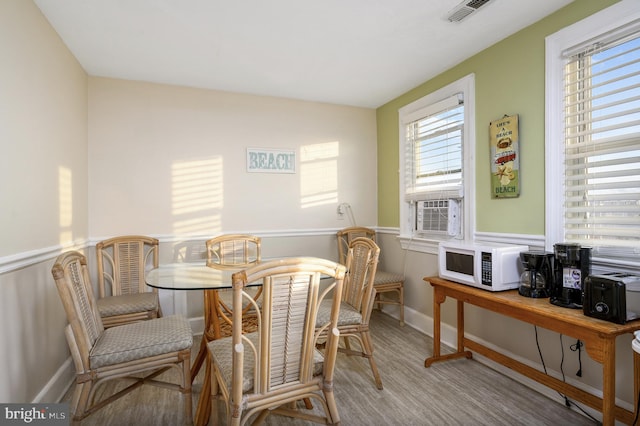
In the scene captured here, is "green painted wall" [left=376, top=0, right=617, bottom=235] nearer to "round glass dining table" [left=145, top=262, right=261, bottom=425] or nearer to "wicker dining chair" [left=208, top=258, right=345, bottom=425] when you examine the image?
"wicker dining chair" [left=208, top=258, right=345, bottom=425]

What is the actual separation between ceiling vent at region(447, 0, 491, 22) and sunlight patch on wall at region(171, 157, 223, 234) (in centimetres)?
241

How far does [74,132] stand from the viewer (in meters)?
2.70

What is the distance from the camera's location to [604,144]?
2012mm

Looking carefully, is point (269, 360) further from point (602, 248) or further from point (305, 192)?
point (305, 192)

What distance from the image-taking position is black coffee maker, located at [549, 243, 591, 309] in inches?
73.7

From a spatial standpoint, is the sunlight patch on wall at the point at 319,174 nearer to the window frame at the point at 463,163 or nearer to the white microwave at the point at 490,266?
the window frame at the point at 463,163

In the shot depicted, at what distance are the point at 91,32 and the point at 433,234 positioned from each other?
3.21 meters

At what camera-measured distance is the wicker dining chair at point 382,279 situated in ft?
11.4

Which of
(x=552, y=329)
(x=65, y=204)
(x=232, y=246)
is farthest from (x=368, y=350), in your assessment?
(x=65, y=204)

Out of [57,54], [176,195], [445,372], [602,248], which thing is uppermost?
[57,54]

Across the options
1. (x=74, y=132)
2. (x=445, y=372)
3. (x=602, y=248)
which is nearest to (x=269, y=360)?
(x=445, y=372)

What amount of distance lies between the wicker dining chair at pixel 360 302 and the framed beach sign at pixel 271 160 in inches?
62.4

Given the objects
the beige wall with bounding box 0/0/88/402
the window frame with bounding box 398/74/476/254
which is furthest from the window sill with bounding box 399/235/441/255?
the beige wall with bounding box 0/0/88/402

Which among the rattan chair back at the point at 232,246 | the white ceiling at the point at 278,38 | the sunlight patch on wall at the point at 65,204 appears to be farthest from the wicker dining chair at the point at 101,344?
the white ceiling at the point at 278,38
